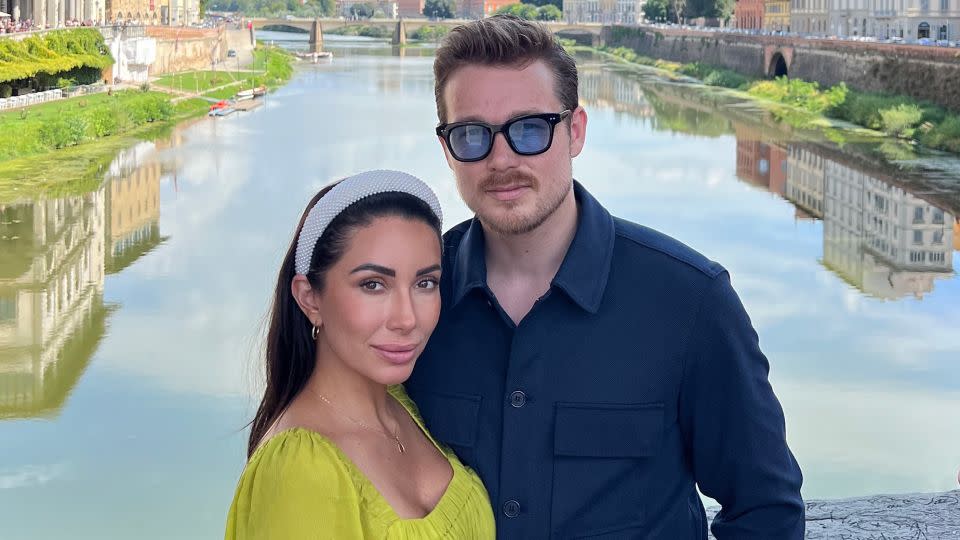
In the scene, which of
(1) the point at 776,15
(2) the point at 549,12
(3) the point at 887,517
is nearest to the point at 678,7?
(1) the point at 776,15

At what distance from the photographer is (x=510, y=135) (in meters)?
1.42

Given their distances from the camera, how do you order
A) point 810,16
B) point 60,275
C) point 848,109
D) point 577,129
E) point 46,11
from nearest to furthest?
1. point 577,129
2. point 60,275
3. point 848,109
4. point 46,11
5. point 810,16

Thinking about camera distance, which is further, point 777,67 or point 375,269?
point 777,67

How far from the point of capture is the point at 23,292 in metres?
9.22

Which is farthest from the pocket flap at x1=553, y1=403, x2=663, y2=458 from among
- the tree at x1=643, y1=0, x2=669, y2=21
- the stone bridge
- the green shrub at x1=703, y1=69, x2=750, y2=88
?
the tree at x1=643, y1=0, x2=669, y2=21

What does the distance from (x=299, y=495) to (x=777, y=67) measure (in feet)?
101

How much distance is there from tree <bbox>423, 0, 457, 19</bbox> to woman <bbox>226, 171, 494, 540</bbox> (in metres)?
66.6

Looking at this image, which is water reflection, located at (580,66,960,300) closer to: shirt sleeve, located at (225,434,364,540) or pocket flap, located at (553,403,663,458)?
pocket flap, located at (553,403,663,458)

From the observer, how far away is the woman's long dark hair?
1307mm

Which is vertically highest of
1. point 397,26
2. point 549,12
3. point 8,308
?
point 549,12

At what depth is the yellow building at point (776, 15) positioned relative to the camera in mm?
Answer: 42722

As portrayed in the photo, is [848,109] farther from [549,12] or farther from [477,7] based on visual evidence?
[477,7]

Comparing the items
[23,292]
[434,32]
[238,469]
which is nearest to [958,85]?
[23,292]

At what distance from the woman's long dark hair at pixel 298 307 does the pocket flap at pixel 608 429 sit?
0.24 meters
